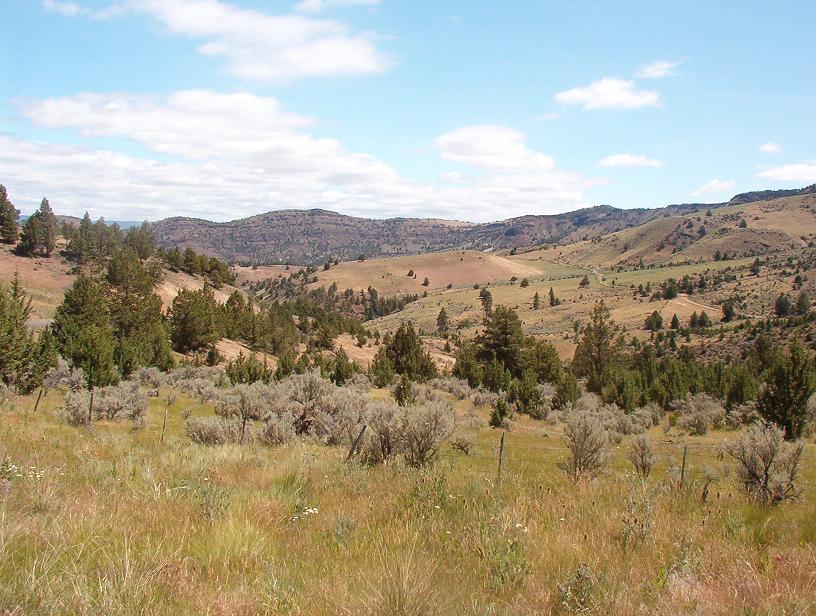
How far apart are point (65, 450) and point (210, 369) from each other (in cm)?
3949

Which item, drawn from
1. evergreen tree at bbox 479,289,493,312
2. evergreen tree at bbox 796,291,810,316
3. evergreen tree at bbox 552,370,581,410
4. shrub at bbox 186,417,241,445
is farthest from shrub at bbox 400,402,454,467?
evergreen tree at bbox 479,289,493,312

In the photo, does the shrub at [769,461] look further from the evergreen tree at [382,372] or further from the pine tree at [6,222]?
the pine tree at [6,222]

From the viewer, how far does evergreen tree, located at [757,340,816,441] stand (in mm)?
30859

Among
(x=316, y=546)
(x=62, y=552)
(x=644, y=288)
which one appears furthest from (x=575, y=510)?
(x=644, y=288)

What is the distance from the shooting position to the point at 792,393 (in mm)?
31516

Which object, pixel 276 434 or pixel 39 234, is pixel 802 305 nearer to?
pixel 276 434

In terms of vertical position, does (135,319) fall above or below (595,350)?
above

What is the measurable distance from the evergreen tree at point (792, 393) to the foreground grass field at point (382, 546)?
101 feet

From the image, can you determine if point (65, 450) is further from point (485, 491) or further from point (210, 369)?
point (210, 369)

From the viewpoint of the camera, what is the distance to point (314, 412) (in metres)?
19.8

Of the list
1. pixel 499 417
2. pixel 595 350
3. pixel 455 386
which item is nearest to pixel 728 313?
pixel 595 350

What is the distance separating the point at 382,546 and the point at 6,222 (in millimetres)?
132265

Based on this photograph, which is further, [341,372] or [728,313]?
[728,313]

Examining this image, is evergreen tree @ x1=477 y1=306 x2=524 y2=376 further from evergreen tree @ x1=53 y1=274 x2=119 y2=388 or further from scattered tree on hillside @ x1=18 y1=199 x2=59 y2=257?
scattered tree on hillside @ x1=18 y1=199 x2=59 y2=257
